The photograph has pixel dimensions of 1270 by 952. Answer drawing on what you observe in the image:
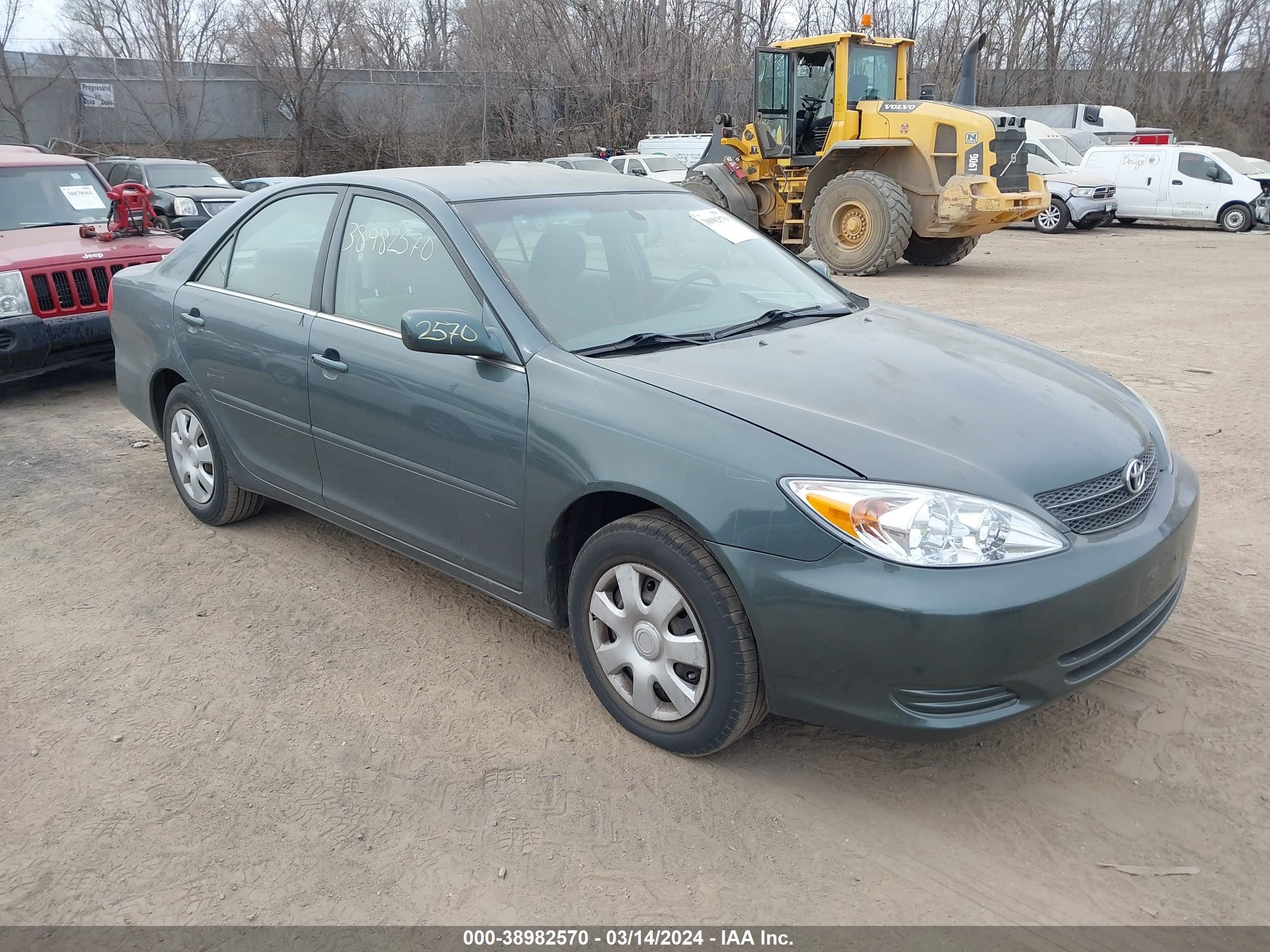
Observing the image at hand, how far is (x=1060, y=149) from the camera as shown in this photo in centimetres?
2320

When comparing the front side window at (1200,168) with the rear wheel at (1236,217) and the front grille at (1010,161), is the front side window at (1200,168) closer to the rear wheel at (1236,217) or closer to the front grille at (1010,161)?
the rear wheel at (1236,217)

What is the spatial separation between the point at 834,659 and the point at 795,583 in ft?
0.71

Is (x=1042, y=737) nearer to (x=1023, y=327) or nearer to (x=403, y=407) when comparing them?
(x=403, y=407)

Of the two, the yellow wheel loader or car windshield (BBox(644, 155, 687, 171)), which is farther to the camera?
car windshield (BBox(644, 155, 687, 171))

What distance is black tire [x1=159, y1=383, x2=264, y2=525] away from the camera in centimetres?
459

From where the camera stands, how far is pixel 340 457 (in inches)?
152

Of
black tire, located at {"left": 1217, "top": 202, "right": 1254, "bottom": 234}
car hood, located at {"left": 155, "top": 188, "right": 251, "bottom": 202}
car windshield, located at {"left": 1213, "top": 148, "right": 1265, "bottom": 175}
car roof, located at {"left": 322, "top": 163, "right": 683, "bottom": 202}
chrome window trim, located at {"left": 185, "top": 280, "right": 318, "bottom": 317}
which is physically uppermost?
car roof, located at {"left": 322, "top": 163, "right": 683, "bottom": 202}

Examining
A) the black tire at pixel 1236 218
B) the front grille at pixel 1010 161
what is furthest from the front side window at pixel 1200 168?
the front grille at pixel 1010 161

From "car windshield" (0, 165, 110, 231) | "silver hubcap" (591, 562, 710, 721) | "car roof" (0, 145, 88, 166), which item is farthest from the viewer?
"car roof" (0, 145, 88, 166)

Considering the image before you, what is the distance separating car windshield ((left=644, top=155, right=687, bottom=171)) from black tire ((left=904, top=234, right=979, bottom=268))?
8145mm

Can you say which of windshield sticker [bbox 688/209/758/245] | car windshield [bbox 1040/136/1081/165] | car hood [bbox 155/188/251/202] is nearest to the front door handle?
windshield sticker [bbox 688/209/758/245]

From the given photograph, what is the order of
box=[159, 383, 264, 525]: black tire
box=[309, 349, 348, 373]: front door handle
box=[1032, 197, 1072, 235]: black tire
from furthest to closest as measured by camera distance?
box=[1032, 197, 1072, 235]: black tire → box=[159, 383, 264, 525]: black tire → box=[309, 349, 348, 373]: front door handle

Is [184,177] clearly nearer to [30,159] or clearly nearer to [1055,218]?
[30,159]

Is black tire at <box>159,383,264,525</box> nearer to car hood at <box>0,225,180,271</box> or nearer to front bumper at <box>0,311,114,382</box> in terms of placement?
front bumper at <box>0,311,114,382</box>
